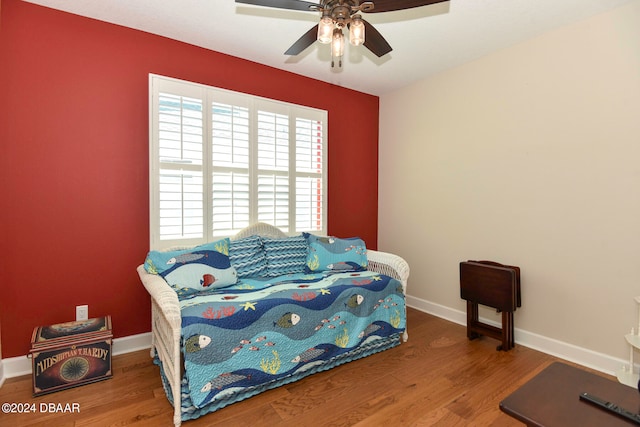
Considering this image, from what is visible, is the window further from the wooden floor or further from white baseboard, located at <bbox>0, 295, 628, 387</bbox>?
the wooden floor

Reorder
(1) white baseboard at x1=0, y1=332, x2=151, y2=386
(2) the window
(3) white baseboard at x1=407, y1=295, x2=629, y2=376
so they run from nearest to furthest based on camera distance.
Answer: (1) white baseboard at x1=0, y1=332, x2=151, y2=386, (3) white baseboard at x1=407, y1=295, x2=629, y2=376, (2) the window

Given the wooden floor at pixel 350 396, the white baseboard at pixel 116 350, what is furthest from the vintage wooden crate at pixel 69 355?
the white baseboard at pixel 116 350

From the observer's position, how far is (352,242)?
117 inches

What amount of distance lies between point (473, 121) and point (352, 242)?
164 cm

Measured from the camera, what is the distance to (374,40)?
183cm

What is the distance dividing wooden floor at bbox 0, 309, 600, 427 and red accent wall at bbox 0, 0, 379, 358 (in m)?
0.50

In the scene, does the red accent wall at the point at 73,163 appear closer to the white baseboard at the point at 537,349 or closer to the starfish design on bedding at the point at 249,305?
the white baseboard at the point at 537,349

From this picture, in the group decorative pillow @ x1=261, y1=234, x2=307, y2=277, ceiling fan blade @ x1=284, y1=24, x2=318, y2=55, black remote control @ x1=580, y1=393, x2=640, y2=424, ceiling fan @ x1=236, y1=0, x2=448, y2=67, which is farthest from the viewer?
decorative pillow @ x1=261, y1=234, x2=307, y2=277

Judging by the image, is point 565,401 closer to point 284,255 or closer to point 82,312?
point 284,255

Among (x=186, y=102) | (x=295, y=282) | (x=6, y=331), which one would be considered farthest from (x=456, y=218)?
(x=6, y=331)

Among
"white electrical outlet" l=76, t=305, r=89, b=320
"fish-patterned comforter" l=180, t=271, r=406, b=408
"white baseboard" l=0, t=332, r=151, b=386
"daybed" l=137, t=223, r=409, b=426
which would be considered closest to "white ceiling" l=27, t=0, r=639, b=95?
"daybed" l=137, t=223, r=409, b=426

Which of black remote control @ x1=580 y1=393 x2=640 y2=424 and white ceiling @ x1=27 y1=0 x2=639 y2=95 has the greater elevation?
white ceiling @ x1=27 y1=0 x2=639 y2=95

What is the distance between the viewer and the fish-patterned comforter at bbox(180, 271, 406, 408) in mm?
1737

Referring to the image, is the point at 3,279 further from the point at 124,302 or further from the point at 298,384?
the point at 298,384
